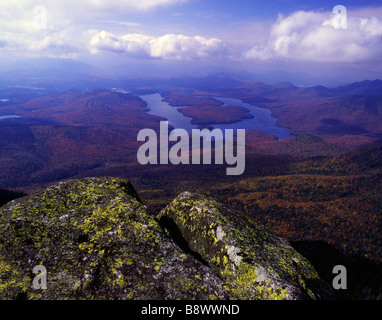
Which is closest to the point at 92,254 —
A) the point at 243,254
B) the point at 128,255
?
the point at 128,255

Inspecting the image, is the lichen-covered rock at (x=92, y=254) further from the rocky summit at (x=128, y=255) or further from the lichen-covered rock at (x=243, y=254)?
the lichen-covered rock at (x=243, y=254)

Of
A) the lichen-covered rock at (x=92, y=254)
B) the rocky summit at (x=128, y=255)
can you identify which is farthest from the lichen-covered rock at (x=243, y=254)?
the lichen-covered rock at (x=92, y=254)

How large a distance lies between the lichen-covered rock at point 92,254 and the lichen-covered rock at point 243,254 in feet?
2.62

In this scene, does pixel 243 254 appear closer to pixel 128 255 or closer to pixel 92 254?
pixel 128 255

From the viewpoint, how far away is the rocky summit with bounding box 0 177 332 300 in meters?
4.95

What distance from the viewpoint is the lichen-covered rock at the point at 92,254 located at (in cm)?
487

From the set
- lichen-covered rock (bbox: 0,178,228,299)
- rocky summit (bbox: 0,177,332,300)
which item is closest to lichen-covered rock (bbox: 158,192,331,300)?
rocky summit (bbox: 0,177,332,300)

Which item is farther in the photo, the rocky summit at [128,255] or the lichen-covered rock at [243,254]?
the lichen-covered rock at [243,254]

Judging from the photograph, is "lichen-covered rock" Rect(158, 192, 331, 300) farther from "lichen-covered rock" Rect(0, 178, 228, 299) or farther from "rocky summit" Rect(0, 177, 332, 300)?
"lichen-covered rock" Rect(0, 178, 228, 299)

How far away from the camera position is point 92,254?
18.5ft

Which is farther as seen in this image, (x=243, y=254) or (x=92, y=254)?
(x=243, y=254)

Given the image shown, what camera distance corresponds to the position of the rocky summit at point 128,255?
495 centimetres

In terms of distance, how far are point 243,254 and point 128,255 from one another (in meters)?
3.03
